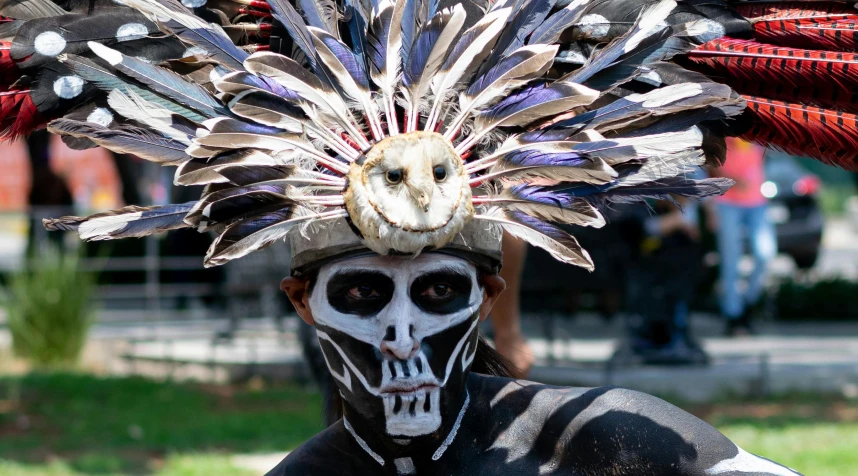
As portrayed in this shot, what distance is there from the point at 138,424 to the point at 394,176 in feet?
19.1

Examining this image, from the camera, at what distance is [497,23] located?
2.44m

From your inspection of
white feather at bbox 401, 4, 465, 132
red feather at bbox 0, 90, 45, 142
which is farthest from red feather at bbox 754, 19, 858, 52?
red feather at bbox 0, 90, 45, 142

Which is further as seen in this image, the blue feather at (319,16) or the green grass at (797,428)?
the green grass at (797,428)

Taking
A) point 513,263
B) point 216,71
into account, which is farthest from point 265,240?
point 513,263

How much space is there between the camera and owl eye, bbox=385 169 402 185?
2.28 m

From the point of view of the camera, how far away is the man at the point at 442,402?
2.38 metres

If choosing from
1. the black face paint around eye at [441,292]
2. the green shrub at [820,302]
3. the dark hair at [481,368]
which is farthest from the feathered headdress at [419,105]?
the green shrub at [820,302]

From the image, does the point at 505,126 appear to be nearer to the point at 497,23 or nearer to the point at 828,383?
the point at 497,23

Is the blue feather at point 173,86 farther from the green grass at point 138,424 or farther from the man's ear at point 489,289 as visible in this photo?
the green grass at point 138,424

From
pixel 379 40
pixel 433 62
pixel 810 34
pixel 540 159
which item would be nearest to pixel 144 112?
pixel 379 40

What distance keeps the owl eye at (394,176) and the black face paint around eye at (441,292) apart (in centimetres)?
26

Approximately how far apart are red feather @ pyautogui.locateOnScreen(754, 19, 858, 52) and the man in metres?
0.84

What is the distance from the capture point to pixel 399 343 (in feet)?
7.75

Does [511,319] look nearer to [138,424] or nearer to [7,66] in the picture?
[7,66]
